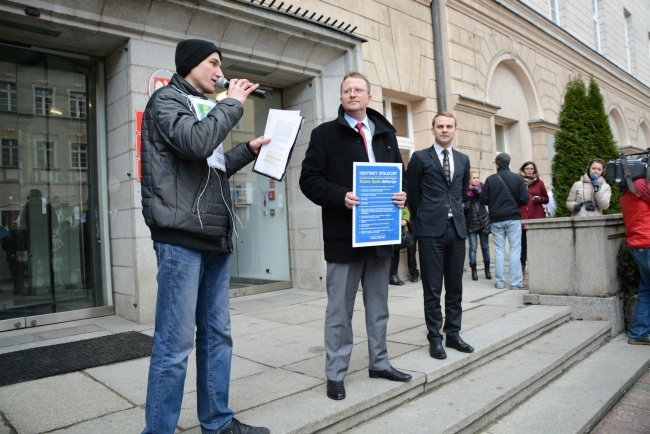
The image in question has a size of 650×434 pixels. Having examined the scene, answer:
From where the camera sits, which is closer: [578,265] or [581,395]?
[581,395]

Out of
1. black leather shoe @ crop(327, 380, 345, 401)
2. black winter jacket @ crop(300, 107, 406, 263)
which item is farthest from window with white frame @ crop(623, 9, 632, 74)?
black leather shoe @ crop(327, 380, 345, 401)

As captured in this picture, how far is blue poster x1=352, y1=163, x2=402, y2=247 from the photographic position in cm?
346

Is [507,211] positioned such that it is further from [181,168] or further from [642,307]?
[181,168]

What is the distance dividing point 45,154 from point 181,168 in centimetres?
488

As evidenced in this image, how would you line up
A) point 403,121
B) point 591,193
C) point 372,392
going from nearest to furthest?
1. point 372,392
2. point 591,193
3. point 403,121

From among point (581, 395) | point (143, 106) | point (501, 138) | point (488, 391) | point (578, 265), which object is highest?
point (501, 138)

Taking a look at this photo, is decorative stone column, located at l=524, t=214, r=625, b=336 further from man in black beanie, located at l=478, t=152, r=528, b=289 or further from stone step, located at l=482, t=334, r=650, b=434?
man in black beanie, located at l=478, t=152, r=528, b=289

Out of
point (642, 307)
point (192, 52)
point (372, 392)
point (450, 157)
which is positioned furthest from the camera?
point (642, 307)

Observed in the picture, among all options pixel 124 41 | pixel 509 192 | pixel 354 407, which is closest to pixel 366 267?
pixel 354 407

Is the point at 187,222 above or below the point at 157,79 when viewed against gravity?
below

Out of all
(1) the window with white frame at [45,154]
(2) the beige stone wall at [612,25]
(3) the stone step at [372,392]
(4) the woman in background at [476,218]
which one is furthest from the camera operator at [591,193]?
(2) the beige stone wall at [612,25]

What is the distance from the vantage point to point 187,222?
246cm

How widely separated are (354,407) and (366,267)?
1.01 meters

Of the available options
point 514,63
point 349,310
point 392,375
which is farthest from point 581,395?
point 514,63
